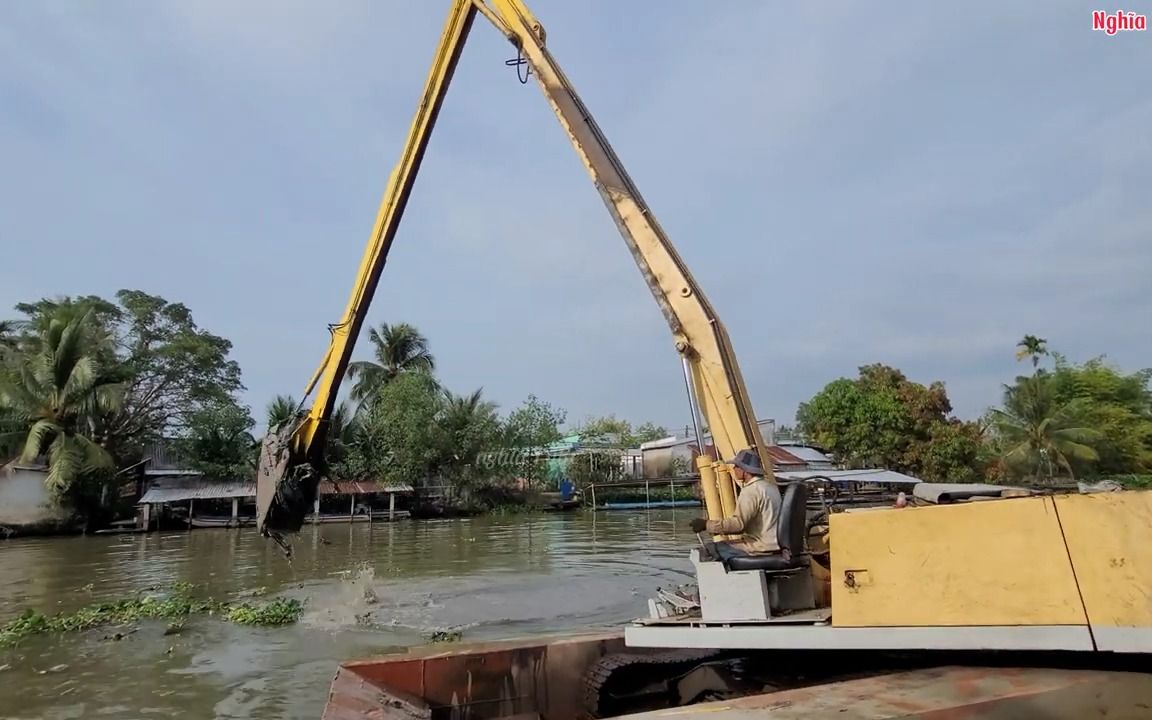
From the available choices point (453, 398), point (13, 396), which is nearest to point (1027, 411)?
point (453, 398)

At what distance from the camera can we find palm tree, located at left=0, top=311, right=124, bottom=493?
94.9 feet

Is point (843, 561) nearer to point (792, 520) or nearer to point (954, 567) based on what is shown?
point (954, 567)

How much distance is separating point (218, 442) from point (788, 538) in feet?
117

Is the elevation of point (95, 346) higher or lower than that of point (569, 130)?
higher

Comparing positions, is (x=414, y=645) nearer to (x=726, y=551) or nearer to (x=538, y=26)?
(x=726, y=551)

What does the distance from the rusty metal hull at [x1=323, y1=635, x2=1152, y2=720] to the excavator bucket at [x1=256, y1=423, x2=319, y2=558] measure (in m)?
3.45

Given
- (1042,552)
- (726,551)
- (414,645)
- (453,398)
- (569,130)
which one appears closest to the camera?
(1042,552)

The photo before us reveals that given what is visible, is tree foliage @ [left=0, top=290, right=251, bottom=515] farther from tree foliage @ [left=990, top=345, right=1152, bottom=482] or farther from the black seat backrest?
tree foliage @ [left=990, top=345, right=1152, bottom=482]

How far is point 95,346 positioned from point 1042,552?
35175mm

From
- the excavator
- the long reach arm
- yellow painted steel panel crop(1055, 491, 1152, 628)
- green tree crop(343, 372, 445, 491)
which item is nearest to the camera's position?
yellow painted steel panel crop(1055, 491, 1152, 628)

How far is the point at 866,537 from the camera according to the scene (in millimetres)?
4164

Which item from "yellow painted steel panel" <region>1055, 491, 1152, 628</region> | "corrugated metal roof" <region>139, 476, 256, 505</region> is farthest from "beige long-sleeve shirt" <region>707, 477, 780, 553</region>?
"corrugated metal roof" <region>139, 476, 256, 505</region>

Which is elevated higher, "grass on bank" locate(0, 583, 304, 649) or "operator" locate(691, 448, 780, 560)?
"operator" locate(691, 448, 780, 560)

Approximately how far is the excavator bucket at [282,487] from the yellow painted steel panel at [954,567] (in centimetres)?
617
